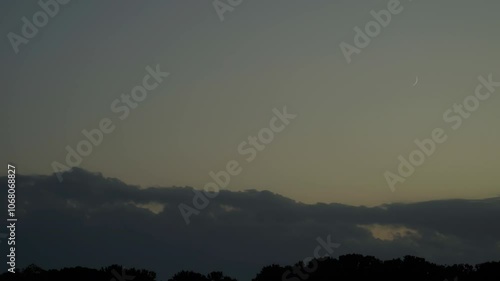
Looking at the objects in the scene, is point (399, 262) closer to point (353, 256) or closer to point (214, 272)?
point (353, 256)

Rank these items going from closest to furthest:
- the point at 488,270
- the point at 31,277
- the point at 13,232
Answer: the point at 13,232, the point at 488,270, the point at 31,277

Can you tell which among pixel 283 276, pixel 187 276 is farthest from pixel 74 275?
pixel 283 276

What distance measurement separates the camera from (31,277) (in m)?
111

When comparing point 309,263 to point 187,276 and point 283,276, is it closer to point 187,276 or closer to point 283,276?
point 283,276

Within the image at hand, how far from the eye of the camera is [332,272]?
106500 mm

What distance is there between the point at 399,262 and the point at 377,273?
458 centimetres

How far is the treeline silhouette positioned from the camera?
103000 mm

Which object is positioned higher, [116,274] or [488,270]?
[116,274]

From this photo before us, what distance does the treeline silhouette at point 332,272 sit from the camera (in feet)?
338

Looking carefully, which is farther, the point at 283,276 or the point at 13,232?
the point at 283,276

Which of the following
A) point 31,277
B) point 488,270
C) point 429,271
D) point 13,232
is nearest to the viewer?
point 13,232

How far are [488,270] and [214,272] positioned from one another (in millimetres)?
42480

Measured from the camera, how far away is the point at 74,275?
4296 inches

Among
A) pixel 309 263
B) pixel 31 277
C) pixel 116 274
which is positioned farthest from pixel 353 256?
pixel 31 277
